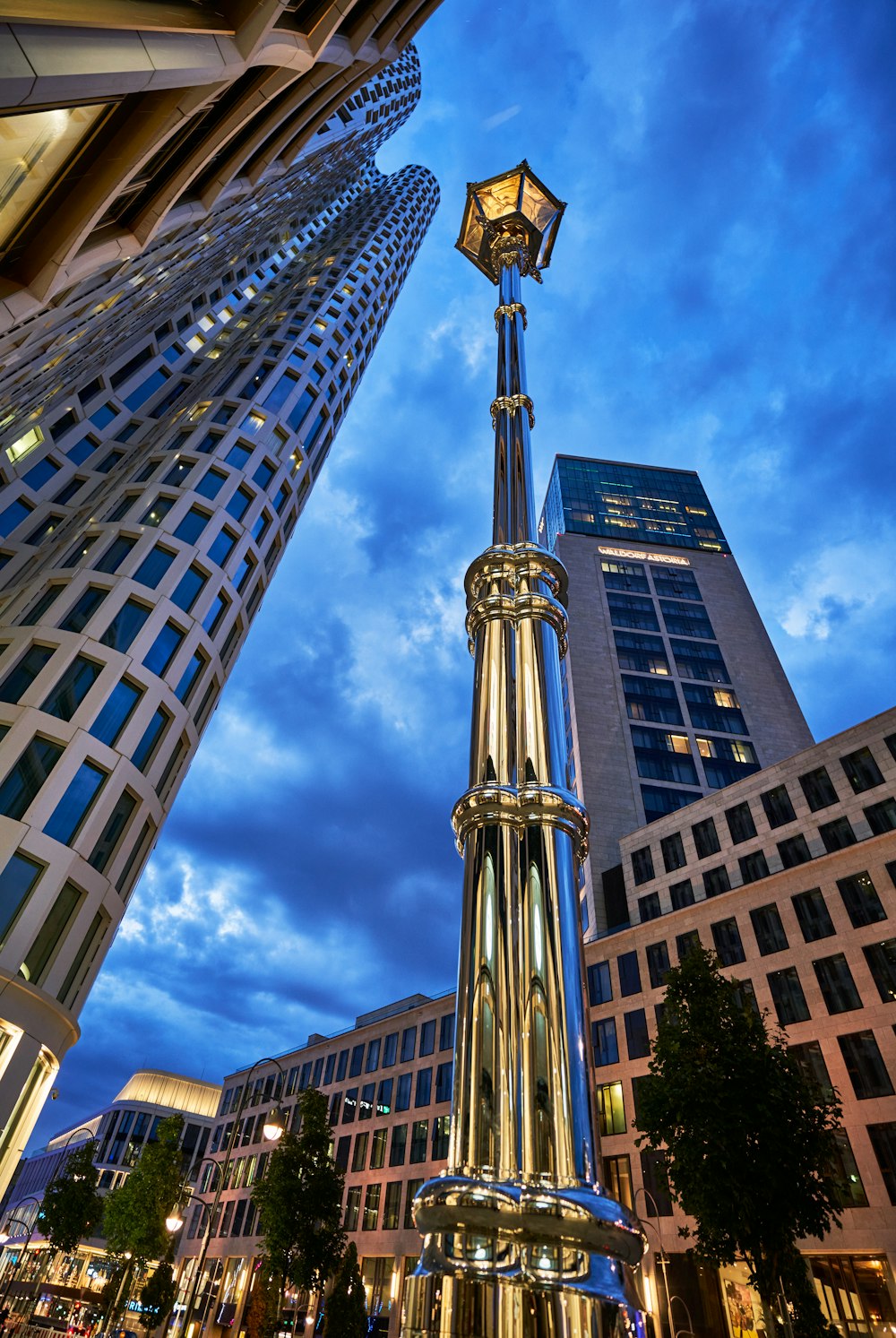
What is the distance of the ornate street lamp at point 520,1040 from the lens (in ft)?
5.22

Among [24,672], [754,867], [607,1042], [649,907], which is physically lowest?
[24,672]

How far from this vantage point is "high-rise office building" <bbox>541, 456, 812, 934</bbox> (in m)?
66.2

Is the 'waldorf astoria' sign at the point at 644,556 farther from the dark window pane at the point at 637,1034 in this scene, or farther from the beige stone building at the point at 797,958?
the dark window pane at the point at 637,1034

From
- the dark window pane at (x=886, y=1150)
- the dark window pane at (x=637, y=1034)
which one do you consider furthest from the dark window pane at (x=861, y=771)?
the dark window pane at (x=637, y=1034)

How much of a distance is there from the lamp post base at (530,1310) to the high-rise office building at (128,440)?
831 cm

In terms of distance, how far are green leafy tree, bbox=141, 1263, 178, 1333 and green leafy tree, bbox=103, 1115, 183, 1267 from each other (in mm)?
2702

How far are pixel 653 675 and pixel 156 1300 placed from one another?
6135cm

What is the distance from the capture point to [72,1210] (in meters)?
45.2

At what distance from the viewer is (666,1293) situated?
36.9m

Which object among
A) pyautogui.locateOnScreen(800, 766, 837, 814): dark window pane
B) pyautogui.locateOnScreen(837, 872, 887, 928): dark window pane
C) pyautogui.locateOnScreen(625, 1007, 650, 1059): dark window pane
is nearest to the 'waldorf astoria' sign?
pyautogui.locateOnScreen(800, 766, 837, 814): dark window pane

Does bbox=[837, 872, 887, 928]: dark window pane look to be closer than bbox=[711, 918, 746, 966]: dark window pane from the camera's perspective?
Yes

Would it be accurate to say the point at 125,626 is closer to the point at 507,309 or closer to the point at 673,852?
the point at 507,309

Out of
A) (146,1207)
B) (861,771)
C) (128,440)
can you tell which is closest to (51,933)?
(128,440)

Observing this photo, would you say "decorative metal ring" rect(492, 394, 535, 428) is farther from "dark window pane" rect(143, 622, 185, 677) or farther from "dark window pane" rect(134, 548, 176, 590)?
"dark window pane" rect(134, 548, 176, 590)
